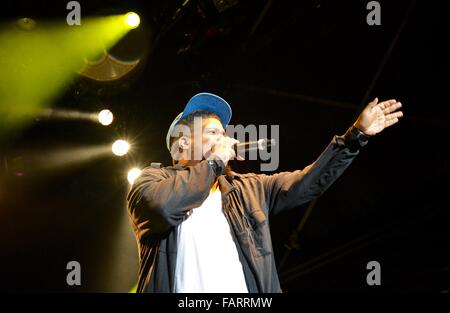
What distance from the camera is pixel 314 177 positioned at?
2174 mm

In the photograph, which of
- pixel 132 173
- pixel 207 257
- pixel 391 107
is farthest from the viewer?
pixel 132 173

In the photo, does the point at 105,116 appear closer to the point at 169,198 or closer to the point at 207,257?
the point at 169,198

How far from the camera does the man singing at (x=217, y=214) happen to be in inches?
74.5

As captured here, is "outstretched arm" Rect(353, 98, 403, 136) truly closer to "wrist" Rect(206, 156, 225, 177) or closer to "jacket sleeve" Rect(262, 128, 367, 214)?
"jacket sleeve" Rect(262, 128, 367, 214)

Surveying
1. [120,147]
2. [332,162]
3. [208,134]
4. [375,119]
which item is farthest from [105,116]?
[375,119]

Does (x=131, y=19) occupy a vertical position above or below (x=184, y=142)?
above

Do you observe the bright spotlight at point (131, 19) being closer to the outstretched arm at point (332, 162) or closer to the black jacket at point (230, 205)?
the black jacket at point (230, 205)

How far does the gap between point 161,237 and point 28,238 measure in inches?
94.1

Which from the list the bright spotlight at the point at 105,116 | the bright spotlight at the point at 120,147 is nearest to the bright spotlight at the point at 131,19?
the bright spotlight at the point at 105,116

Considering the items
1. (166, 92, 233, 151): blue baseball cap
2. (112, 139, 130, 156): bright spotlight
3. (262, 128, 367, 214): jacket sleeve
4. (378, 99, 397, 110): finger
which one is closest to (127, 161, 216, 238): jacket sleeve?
(262, 128, 367, 214): jacket sleeve

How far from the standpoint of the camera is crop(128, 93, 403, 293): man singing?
1892mm

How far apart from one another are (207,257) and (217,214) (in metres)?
0.22
